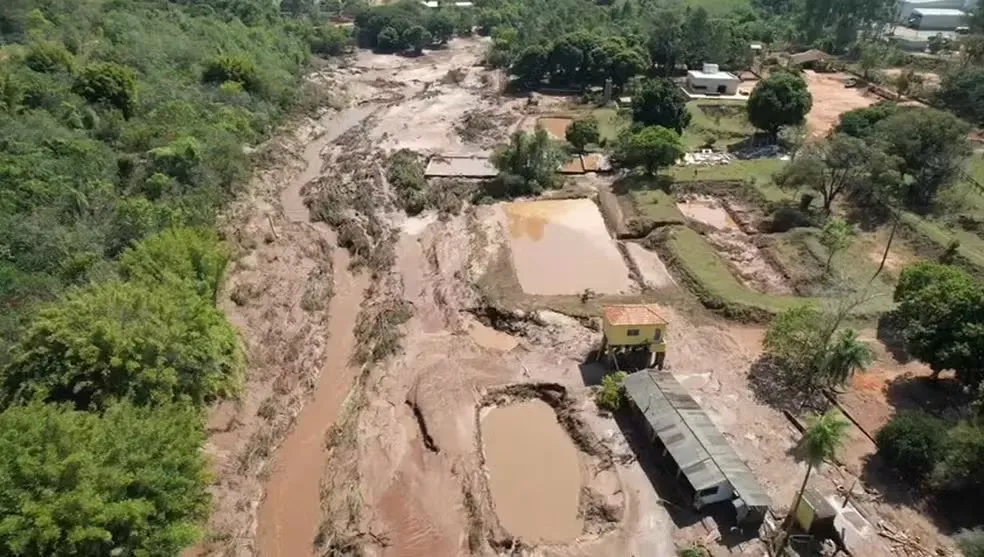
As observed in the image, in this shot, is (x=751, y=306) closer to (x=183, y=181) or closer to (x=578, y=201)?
(x=578, y=201)

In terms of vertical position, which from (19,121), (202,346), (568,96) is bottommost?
(568,96)

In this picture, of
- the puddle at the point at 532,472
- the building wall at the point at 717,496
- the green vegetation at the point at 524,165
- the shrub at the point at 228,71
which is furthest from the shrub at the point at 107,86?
the building wall at the point at 717,496

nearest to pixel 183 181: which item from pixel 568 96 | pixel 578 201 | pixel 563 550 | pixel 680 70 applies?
pixel 578 201

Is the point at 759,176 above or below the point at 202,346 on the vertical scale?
below

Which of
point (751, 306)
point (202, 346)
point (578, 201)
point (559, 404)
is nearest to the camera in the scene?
point (202, 346)

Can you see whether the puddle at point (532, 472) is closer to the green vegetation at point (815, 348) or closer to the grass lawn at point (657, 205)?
the green vegetation at point (815, 348)

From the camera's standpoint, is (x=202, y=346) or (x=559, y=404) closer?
(x=202, y=346)

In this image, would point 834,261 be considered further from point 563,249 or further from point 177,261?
point 177,261
